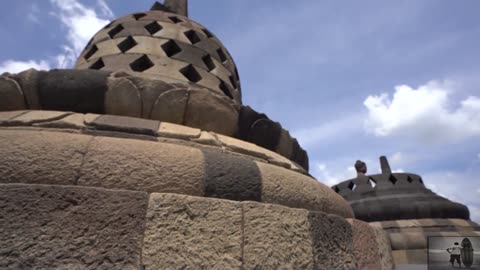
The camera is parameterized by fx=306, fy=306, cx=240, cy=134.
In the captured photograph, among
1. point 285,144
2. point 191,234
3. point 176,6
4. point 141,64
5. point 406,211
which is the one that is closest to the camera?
point 191,234

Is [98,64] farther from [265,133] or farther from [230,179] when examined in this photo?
[230,179]

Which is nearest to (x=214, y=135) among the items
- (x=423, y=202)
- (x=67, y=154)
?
(x=67, y=154)

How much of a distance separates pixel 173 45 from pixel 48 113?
1.69m

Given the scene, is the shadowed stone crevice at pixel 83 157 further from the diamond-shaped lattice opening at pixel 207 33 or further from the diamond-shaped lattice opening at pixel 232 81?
the diamond-shaped lattice opening at pixel 207 33

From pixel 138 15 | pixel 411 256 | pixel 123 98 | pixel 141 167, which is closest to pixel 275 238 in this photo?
pixel 141 167

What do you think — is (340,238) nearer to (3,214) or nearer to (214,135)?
(214,135)

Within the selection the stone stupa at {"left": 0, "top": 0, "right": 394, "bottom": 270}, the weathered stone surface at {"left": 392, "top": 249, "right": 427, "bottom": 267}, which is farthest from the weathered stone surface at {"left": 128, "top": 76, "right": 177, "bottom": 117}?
the weathered stone surface at {"left": 392, "top": 249, "right": 427, "bottom": 267}

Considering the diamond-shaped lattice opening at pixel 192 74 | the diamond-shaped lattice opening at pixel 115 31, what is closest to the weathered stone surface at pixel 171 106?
the diamond-shaped lattice opening at pixel 192 74

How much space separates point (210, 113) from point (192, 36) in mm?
1701

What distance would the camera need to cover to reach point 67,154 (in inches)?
57.1

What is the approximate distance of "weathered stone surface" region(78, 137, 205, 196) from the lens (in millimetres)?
1445

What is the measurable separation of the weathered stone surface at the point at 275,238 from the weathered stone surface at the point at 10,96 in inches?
64.1

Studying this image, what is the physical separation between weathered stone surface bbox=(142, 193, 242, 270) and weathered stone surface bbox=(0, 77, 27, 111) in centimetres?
130

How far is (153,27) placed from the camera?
341 cm
